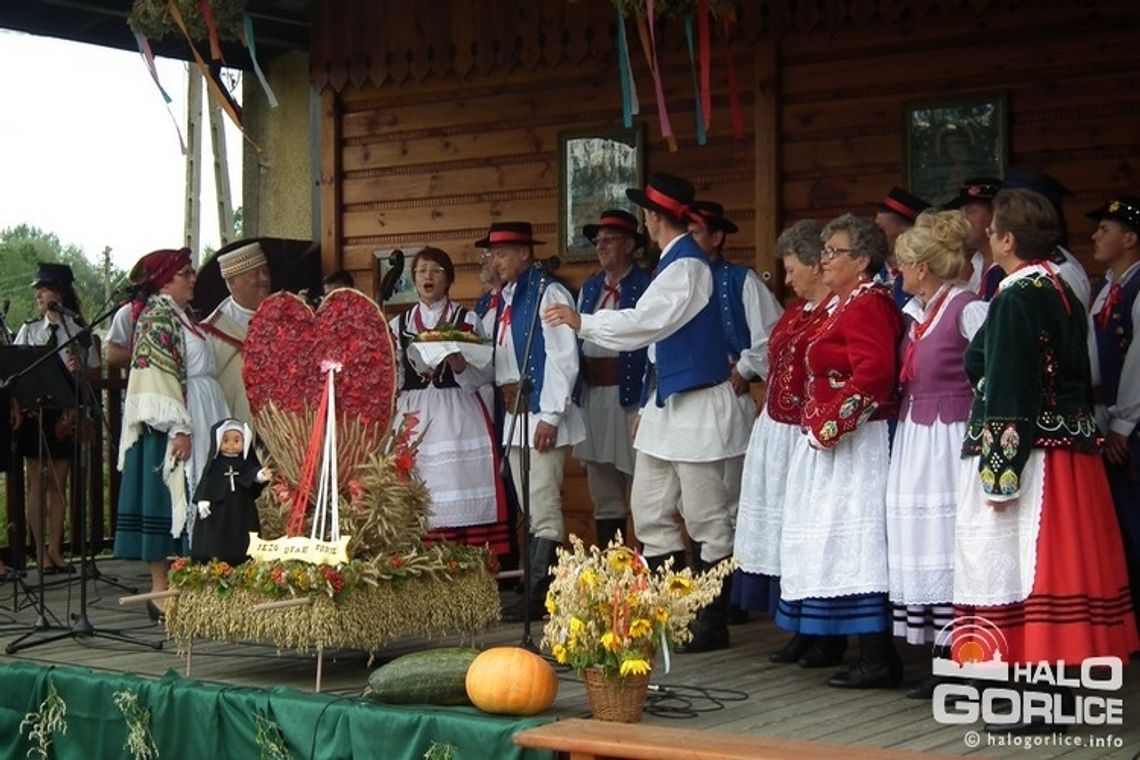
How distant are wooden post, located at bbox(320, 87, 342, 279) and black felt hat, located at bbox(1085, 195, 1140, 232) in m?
5.07

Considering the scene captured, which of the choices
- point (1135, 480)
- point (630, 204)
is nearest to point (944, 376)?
point (1135, 480)

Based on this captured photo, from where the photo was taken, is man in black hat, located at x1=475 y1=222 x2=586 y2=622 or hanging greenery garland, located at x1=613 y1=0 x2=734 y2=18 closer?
hanging greenery garland, located at x1=613 y1=0 x2=734 y2=18

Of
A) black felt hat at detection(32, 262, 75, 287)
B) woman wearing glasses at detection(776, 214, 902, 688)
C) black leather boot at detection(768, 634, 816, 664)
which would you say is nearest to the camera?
woman wearing glasses at detection(776, 214, 902, 688)

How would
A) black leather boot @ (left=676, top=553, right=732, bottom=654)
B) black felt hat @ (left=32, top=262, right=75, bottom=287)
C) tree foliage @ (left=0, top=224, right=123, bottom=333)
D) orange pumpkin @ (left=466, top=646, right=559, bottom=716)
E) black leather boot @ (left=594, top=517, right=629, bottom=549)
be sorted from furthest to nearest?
1. tree foliage @ (left=0, top=224, right=123, bottom=333)
2. black felt hat @ (left=32, top=262, right=75, bottom=287)
3. black leather boot @ (left=594, top=517, right=629, bottom=549)
4. black leather boot @ (left=676, top=553, right=732, bottom=654)
5. orange pumpkin @ (left=466, top=646, right=559, bottom=716)

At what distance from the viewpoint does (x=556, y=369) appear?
24.5 feet

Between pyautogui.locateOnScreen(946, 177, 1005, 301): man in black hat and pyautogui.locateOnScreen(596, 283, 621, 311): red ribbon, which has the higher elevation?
pyautogui.locateOnScreen(946, 177, 1005, 301): man in black hat

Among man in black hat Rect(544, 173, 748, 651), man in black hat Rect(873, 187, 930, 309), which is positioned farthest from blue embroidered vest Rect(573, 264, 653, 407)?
man in black hat Rect(873, 187, 930, 309)

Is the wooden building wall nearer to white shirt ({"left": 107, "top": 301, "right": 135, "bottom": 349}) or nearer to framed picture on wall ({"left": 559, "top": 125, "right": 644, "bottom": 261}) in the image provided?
framed picture on wall ({"left": 559, "top": 125, "right": 644, "bottom": 261})

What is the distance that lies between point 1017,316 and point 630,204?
14.0 ft

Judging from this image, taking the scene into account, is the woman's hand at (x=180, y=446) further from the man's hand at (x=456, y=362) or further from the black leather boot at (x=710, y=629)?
the black leather boot at (x=710, y=629)

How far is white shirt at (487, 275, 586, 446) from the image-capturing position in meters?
7.45

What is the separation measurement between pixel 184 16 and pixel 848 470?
3975mm

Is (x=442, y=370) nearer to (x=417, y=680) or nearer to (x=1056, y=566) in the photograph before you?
(x=417, y=680)

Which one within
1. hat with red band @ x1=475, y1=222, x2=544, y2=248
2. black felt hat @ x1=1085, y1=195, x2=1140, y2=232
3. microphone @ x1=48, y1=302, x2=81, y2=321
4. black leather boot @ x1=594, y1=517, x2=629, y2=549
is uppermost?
hat with red band @ x1=475, y1=222, x2=544, y2=248
